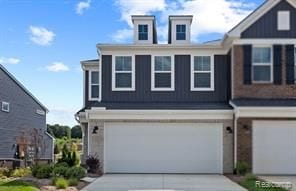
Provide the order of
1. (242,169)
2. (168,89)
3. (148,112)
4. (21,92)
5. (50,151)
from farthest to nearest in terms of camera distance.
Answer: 1. (50,151)
2. (21,92)
3. (168,89)
4. (148,112)
5. (242,169)

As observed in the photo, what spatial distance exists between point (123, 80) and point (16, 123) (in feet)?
34.8

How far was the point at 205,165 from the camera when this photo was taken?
23281mm

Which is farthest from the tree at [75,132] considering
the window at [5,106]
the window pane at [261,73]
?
the window pane at [261,73]

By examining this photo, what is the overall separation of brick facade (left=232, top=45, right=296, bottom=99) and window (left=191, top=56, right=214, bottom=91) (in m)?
1.70

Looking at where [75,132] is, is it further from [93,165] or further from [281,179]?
[281,179]

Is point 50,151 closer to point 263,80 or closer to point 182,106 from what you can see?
point 182,106

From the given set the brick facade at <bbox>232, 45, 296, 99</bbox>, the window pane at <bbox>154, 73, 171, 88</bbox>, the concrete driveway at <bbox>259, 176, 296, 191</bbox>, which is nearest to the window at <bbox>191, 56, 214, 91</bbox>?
the window pane at <bbox>154, 73, 171, 88</bbox>

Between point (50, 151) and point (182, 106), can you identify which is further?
point (50, 151)

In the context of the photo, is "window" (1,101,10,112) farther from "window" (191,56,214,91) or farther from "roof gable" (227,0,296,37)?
"roof gable" (227,0,296,37)

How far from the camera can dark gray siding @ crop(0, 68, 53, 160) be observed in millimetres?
29922

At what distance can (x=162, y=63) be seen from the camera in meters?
24.9

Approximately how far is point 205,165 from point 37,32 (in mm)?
9749

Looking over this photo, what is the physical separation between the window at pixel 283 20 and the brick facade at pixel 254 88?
1.02 metres

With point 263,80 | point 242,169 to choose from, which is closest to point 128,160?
point 242,169
